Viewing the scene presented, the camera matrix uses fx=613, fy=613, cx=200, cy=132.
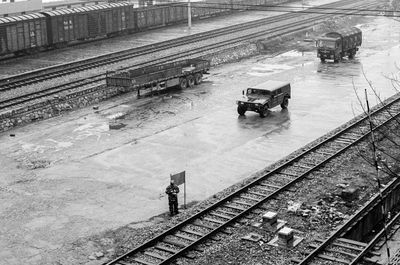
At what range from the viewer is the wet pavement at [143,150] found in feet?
65.0

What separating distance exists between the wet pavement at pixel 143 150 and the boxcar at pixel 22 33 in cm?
1360

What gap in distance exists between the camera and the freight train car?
49.2 meters

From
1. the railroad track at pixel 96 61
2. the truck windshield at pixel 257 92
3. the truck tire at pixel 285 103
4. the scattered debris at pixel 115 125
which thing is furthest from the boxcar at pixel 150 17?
the scattered debris at pixel 115 125

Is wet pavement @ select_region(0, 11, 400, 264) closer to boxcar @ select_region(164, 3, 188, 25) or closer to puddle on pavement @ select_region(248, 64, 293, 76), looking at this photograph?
puddle on pavement @ select_region(248, 64, 293, 76)

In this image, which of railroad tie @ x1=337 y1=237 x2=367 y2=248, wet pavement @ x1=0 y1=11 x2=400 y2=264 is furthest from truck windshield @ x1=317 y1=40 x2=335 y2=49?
railroad tie @ x1=337 y1=237 x2=367 y2=248

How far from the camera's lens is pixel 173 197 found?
19250 mm

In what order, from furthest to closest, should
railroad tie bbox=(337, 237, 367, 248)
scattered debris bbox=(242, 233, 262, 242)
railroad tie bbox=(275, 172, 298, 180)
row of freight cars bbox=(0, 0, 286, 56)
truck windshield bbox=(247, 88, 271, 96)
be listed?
row of freight cars bbox=(0, 0, 286, 56), truck windshield bbox=(247, 88, 271, 96), railroad tie bbox=(275, 172, 298, 180), scattered debris bbox=(242, 233, 262, 242), railroad tie bbox=(337, 237, 367, 248)

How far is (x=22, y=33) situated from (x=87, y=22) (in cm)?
787

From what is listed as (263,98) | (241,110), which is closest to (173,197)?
(241,110)

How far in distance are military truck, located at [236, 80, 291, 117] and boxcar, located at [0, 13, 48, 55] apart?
21.4 metres

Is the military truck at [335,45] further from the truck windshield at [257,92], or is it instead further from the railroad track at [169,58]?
the truck windshield at [257,92]

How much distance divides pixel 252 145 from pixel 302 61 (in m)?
21.9

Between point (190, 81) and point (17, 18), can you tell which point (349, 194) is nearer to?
point (190, 81)

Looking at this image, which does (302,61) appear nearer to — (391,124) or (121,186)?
(391,124)
